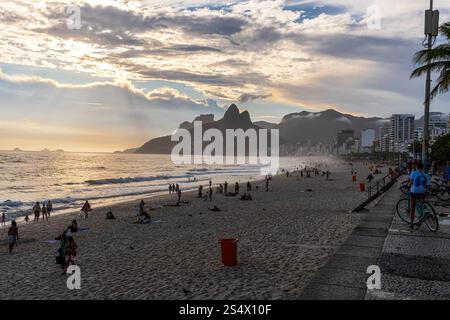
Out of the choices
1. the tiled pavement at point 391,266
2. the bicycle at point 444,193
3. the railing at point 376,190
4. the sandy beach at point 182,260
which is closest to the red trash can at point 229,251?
the sandy beach at point 182,260

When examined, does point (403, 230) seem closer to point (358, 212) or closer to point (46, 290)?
point (358, 212)

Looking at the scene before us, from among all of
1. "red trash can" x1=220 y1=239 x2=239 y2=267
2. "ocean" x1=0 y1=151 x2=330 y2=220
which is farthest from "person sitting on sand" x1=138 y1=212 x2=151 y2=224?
"ocean" x1=0 y1=151 x2=330 y2=220

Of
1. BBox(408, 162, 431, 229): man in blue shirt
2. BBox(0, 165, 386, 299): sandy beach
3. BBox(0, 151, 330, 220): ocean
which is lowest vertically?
BBox(0, 151, 330, 220): ocean

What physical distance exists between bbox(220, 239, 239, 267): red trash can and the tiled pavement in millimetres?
2572

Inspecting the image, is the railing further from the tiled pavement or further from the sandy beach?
the tiled pavement

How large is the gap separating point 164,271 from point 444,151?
42.4 meters

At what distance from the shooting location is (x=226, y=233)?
1617 centimetres

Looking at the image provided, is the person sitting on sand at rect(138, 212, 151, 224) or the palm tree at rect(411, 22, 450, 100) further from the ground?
the palm tree at rect(411, 22, 450, 100)

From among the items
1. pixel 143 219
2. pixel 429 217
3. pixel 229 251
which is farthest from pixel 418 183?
pixel 143 219

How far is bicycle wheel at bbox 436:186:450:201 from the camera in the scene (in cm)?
1668

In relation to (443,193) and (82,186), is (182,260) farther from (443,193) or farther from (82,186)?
(82,186)

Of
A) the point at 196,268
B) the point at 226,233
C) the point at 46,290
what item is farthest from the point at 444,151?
the point at 46,290

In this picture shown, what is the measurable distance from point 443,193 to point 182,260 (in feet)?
41.7

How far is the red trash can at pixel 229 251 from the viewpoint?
386 inches
